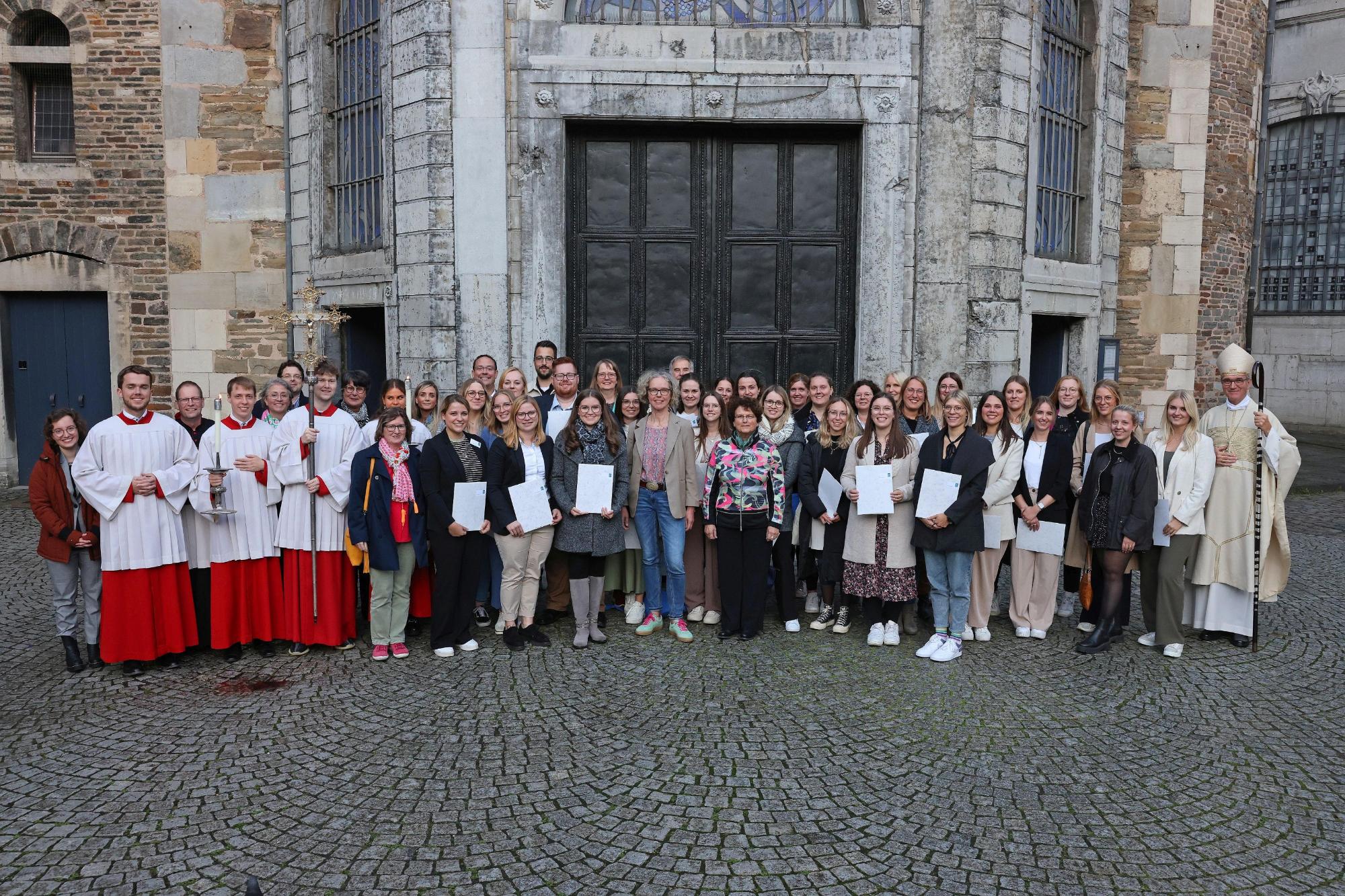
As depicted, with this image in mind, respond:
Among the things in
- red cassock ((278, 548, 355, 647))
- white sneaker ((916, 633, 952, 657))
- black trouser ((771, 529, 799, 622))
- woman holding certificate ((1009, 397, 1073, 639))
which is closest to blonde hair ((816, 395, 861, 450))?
black trouser ((771, 529, 799, 622))

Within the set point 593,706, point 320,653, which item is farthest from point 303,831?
point 320,653

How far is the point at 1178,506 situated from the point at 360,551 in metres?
5.57

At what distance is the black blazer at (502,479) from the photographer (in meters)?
6.54

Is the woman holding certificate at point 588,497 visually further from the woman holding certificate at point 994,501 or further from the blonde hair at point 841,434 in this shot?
the woman holding certificate at point 994,501

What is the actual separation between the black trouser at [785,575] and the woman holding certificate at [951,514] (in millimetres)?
930

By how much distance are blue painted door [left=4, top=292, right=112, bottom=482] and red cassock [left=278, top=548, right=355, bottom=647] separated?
334 inches

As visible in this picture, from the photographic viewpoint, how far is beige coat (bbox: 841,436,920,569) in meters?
6.77

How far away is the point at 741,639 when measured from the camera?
22.5ft

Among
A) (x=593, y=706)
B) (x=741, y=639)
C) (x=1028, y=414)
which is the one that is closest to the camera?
(x=593, y=706)

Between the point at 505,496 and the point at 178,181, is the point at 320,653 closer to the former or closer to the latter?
the point at 505,496

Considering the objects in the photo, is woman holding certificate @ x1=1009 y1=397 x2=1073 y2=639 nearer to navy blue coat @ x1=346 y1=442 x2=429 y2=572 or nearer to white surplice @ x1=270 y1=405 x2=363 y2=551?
navy blue coat @ x1=346 y1=442 x2=429 y2=572

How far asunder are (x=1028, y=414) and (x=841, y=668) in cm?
256

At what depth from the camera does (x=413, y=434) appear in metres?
7.21

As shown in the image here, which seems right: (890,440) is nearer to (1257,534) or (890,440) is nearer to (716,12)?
(1257,534)
